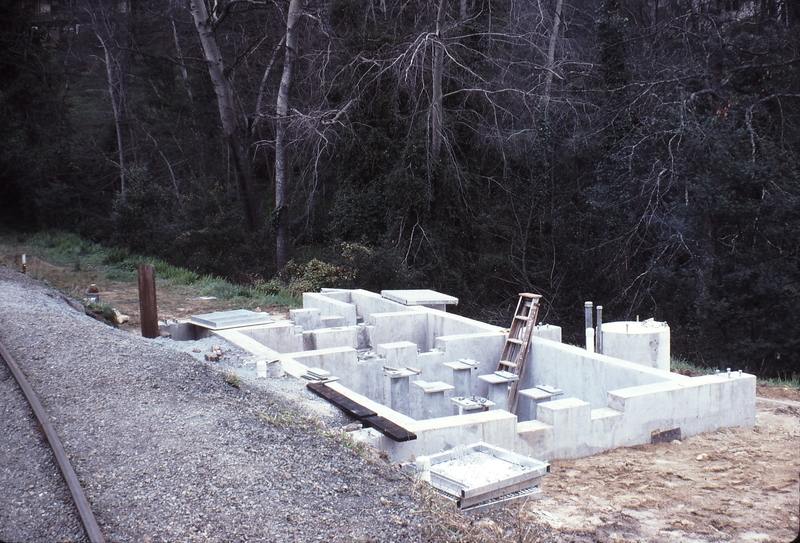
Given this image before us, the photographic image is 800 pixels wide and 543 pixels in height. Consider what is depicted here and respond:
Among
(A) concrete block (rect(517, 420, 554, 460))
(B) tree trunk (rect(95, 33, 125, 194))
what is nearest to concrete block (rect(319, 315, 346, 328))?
(A) concrete block (rect(517, 420, 554, 460))

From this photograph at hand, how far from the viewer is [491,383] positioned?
27.9 feet

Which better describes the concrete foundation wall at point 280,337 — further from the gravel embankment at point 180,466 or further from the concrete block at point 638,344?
the concrete block at point 638,344

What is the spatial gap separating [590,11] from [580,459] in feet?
75.0

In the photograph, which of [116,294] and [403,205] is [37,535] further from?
[403,205]

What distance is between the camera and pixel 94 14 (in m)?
30.4

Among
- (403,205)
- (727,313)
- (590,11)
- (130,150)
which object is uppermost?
(590,11)

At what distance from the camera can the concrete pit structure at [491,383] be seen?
661 centimetres

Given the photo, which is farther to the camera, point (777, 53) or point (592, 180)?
point (592, 180)

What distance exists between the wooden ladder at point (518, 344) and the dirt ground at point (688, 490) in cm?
234

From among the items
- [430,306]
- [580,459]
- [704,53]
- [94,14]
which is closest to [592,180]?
[704,53]

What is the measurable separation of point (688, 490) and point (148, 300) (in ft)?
25.9

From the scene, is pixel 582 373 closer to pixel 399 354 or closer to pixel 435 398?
pixel 435 398

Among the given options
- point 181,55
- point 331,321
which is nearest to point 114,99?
point 181,55

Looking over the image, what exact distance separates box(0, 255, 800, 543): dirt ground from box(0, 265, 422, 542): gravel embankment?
4.93ft
